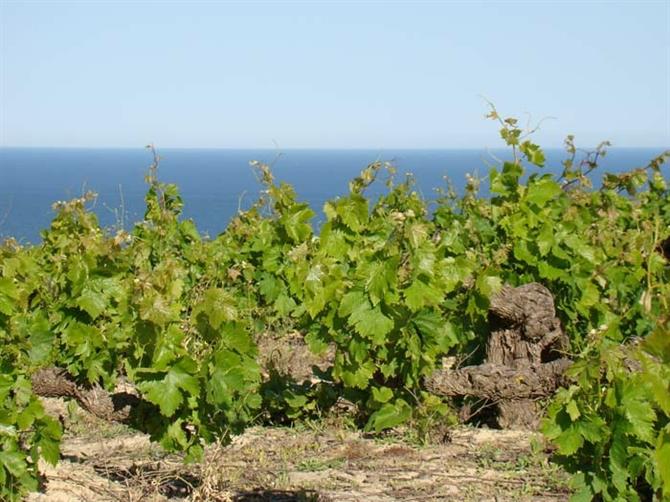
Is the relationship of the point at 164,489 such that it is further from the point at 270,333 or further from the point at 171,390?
the point at 270,333

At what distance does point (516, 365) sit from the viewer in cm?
673

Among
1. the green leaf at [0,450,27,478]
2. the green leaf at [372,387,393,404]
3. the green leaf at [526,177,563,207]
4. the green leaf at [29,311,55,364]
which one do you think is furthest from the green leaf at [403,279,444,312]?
the green leaf at [0,450,27,478]

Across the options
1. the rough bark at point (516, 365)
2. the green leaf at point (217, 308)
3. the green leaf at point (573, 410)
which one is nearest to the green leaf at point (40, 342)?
the green leaf at point (217, 308)

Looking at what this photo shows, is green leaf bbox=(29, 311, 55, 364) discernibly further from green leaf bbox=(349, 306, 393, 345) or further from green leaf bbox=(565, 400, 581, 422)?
green leaf bbox=(565, 400, 581, 422)

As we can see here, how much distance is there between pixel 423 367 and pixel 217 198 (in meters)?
65.4

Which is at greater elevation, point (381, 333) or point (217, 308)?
point (217, 308)

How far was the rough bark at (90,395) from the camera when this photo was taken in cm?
552

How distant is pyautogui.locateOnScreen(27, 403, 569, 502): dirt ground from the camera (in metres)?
5.22

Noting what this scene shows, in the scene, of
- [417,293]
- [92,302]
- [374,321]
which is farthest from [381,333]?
[92,302]

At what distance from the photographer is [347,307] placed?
603cm

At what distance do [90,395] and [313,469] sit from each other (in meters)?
1.22

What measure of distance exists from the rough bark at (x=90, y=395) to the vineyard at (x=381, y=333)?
0.04 ft

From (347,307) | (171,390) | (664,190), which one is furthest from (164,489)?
(664,190)

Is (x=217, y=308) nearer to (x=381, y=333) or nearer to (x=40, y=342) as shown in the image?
(x=40, y=342)
